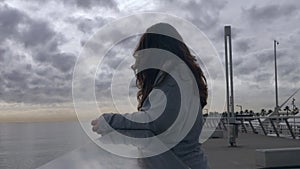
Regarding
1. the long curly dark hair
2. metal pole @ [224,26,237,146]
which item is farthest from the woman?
metal pole @ [224,26,237,146]

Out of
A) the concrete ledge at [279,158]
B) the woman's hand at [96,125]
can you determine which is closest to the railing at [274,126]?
the concrete ledge at [279,158]

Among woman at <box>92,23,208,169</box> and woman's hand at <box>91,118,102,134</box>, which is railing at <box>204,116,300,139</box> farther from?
woman's hand at <box>91,118,102,134</box>

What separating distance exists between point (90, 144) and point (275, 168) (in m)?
8.00

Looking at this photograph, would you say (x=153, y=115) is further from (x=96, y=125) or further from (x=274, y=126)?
(x=274, y=126)

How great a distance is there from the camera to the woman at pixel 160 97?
2006 mm

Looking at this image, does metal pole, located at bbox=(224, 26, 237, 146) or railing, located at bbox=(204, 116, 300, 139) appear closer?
metal pole, located at bbox=(224, 26, 237, 146)

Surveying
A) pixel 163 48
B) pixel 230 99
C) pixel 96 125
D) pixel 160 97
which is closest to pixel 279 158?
pixel 230 99

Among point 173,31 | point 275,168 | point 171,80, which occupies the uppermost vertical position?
point 173,31

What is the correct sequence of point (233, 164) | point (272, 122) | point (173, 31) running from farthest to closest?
point (272, 122), point (233, 164), point (173, 31)

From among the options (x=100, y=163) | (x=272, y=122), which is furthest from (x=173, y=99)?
(x=272, y=122)

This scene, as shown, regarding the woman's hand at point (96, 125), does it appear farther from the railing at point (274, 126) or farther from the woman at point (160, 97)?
the railing at point (274, 126)

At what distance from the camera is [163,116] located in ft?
6.77

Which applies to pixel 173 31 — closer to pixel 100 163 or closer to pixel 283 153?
pixel 100 163

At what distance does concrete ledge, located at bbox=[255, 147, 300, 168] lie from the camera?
33.1ft
